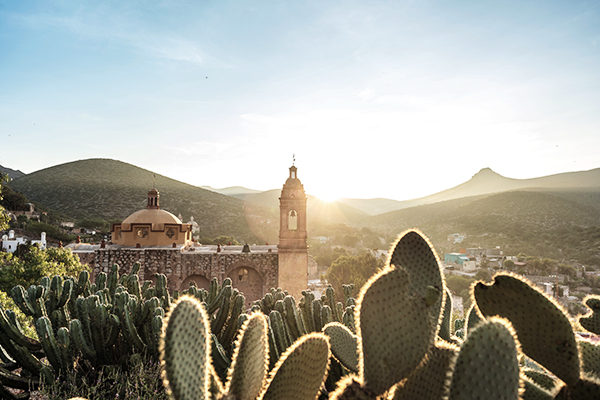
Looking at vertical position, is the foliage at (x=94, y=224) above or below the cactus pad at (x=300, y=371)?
below

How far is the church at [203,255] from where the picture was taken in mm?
15789

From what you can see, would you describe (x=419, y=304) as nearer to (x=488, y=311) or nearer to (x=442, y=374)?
(x=442, y=374)

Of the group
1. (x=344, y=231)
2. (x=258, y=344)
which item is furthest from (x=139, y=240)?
(x=344, y=231)

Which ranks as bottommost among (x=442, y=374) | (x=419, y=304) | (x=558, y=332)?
(x=442, y=374)

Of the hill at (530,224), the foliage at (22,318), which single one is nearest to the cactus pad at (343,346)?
the foliage at (22,318)

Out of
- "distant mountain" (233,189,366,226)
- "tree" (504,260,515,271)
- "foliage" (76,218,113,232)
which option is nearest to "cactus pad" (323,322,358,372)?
"tree" (504,260,515,271)

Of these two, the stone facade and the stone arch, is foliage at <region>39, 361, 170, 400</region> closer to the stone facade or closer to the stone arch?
the stone facade

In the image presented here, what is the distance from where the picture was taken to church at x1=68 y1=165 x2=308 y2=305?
1579cm

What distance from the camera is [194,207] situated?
4128 centimetres

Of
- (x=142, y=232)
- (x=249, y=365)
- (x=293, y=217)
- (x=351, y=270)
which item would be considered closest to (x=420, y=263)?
(x=249, y=365)

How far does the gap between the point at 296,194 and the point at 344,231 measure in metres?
34.3

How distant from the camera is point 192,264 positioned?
16688 mm

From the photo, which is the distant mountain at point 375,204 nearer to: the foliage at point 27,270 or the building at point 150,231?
the building at point 150,231

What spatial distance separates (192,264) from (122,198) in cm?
3112
